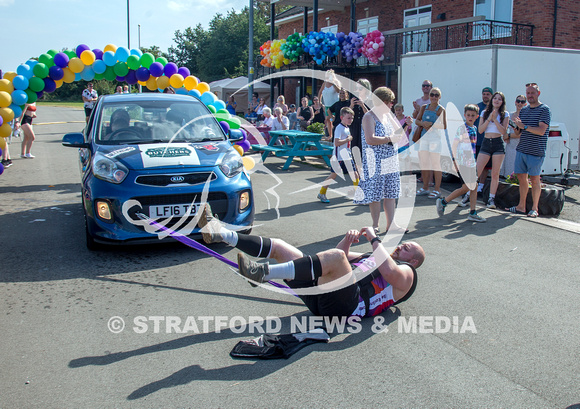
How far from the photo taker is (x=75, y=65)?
11.3 meters

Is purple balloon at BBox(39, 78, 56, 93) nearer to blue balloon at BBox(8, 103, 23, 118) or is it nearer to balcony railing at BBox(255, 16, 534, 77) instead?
blue balloon at BBox(8, 103, 23, 118)

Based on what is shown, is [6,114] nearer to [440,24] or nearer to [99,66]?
[99,66]

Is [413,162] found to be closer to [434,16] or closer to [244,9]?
[434,16]

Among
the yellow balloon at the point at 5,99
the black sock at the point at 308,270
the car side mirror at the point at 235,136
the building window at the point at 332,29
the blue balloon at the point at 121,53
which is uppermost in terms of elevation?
the building window at the point at 332,29

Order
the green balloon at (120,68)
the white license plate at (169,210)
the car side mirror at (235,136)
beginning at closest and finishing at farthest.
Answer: the white license plate at (169,210)
the car side mirror at (235,136)
the green balloon at (120,68)

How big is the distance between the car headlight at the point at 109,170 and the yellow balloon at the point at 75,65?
6284 millimetres

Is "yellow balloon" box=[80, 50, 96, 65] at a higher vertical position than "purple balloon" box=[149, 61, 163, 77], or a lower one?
higher

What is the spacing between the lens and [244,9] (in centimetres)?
7019

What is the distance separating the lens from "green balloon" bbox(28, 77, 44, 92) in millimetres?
11094

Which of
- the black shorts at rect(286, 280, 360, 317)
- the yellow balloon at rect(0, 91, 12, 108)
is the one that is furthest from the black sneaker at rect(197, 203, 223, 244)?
the yellow balloon at rect(0, 91, 12, 108)

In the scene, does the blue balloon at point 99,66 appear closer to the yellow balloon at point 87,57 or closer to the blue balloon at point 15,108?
the yellow balloon at point 87,57

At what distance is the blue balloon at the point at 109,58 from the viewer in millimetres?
11500

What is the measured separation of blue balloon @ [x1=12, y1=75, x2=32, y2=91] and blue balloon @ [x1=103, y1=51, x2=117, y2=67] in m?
1.70

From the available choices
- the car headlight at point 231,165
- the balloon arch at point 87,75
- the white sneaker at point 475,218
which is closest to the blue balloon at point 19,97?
the balloon arch at point 87,75
